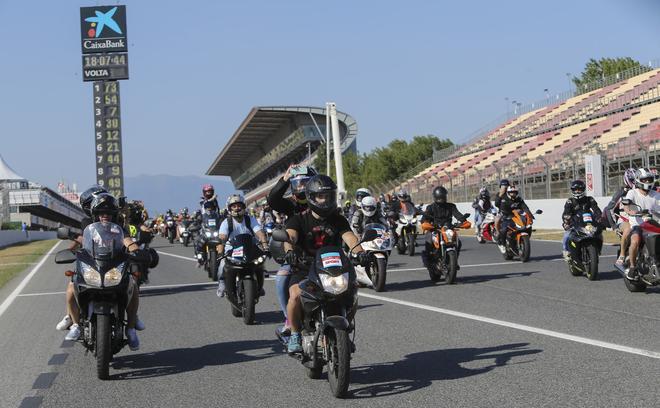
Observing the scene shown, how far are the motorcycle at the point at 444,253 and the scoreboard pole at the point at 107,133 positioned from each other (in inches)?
2521

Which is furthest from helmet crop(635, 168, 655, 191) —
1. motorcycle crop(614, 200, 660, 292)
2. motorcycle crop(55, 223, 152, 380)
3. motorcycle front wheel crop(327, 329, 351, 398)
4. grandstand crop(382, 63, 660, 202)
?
grandstand crop(382, 63, 660, 202)

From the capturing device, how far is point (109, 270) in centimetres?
765

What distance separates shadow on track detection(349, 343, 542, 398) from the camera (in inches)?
265

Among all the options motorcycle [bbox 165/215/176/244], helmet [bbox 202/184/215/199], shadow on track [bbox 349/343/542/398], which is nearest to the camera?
shadow on track [bbox 349/343/542/398]

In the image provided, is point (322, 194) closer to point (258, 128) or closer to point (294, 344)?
point (294, 344)

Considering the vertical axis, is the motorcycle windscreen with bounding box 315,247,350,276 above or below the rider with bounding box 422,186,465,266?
below

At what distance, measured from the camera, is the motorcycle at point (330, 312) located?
637 cm

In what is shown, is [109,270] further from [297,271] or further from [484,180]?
[484,180]

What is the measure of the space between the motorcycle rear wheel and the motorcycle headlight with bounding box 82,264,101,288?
27 cm

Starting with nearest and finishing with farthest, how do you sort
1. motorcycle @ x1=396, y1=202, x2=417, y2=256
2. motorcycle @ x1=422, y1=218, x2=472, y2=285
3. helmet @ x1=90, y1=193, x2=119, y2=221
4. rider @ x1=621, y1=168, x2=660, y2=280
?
helmet @ x1=90, y1=193, x2=119, y2=221 < rider @ x1=621, y1=168, x2=660, y2=280 < motorcycle @ x1=422, y1=218, x2=472, y2=285 < motorcycle @ x1=396, y1=202, x2=417, y2=256

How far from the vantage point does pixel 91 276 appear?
7.59 meters

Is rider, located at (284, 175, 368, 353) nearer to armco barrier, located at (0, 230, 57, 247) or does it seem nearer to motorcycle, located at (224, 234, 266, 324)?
motorcycle, located at (224, 234, 266, 324)

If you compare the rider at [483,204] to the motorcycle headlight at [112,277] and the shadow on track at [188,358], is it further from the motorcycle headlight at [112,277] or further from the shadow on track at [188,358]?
the motorcycle headlight at [112,277]

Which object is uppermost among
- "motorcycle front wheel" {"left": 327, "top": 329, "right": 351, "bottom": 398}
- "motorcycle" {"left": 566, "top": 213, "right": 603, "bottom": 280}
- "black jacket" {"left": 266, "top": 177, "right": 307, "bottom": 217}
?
"black jacket" {"left": 266, "top": 177, "right": 307, "bottom": 217}
